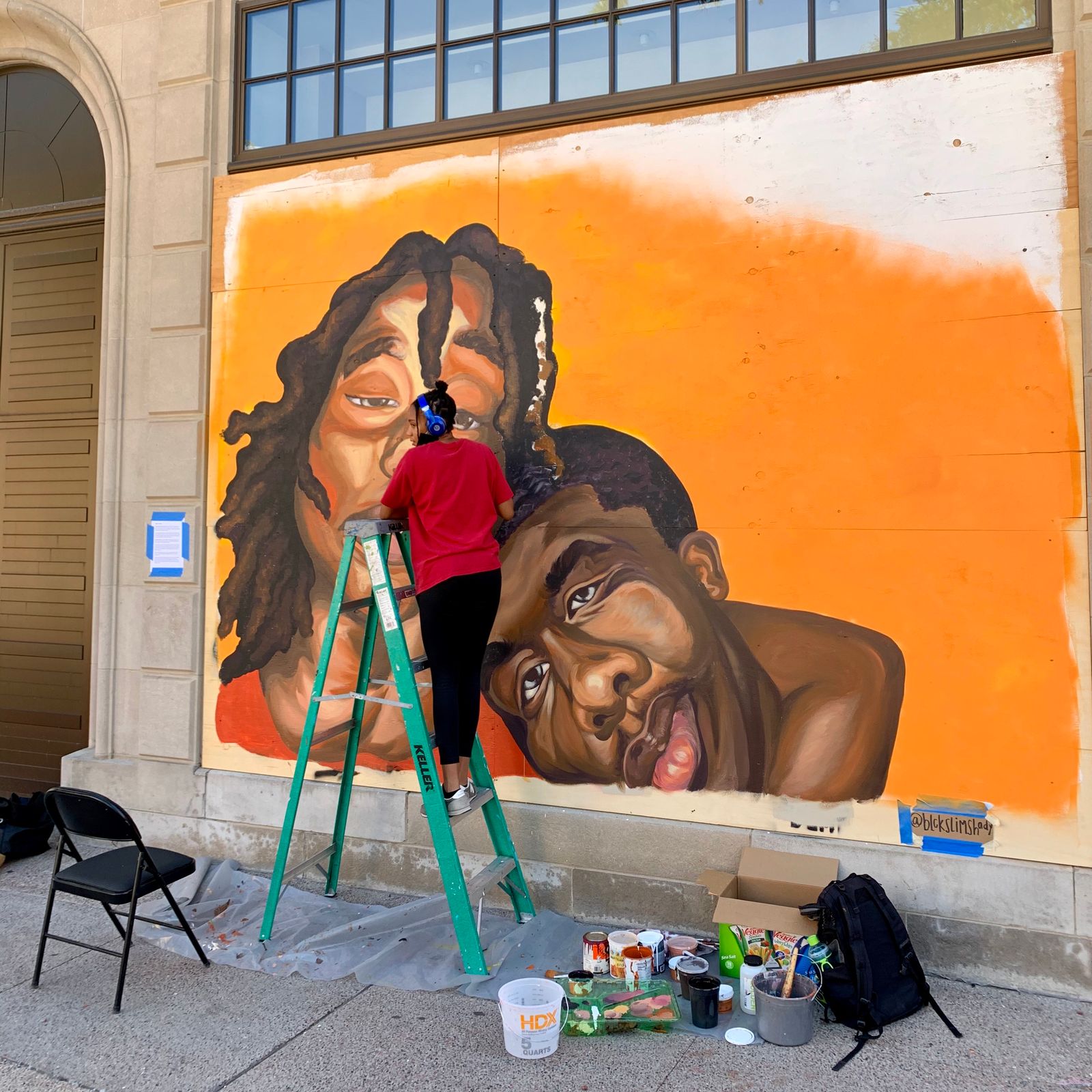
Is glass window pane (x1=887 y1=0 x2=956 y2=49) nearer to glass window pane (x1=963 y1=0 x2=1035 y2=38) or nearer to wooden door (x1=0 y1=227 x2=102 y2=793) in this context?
glass window pane (x1=963 y1=0 x2=1035 y2=38)

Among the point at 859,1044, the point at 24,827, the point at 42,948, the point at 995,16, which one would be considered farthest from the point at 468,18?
the point at 24,827

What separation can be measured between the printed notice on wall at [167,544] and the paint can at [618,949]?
Answer: 328 cm

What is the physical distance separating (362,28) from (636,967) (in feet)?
16.6

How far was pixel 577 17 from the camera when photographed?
4785 millimetres

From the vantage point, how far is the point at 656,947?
3.92 meters

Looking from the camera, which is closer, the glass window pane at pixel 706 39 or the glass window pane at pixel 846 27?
the glass window pane at pixel 846 27

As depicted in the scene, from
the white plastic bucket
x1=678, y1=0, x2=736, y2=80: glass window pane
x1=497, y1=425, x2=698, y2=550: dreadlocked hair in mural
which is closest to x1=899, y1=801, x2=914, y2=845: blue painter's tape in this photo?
x1=497, y1=425, x2=698, y2=550: dreadlocked hair in mural

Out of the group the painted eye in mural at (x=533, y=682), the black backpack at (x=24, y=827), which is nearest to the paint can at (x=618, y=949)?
the painted eye in mural at (x=533, y=682)

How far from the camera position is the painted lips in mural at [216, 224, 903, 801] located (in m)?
4.26

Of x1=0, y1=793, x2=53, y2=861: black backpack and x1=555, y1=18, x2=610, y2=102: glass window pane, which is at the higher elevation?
x1=555, y1=18, x2=610, y2=102: glass window pane

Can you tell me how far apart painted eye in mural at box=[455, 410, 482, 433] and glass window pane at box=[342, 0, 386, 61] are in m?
2.16

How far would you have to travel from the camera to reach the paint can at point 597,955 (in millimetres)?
3865

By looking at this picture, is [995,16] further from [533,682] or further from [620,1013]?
[620,1013]

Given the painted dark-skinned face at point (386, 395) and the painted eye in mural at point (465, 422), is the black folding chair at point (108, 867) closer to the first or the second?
the painted dark-skinned face at point (386, 395)
